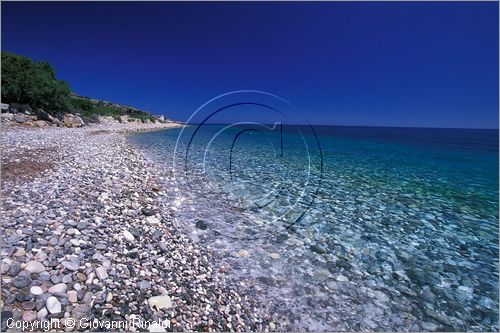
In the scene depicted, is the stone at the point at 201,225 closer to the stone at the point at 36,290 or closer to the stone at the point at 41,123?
the stone at the point at 36,290

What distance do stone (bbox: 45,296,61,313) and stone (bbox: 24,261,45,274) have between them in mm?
683

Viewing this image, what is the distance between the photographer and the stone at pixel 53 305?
10.6ft

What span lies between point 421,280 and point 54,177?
996 centimetres

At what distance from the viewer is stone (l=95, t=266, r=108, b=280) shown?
3.95 m

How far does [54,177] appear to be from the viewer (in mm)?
7766

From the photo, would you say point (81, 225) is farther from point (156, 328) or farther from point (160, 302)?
point (156, 328)

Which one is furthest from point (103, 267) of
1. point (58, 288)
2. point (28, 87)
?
point (28, 87)

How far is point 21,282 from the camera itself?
354 centimetres

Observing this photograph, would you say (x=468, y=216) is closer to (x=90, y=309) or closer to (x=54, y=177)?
(x=90, y=309)

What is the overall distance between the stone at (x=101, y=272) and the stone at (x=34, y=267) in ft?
2.41

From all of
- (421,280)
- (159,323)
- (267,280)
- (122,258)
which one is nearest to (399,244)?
(421,280)

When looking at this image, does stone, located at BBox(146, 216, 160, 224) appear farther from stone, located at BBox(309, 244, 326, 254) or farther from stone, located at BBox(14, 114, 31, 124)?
stone, located at BBox(14, 114, 31, 124)

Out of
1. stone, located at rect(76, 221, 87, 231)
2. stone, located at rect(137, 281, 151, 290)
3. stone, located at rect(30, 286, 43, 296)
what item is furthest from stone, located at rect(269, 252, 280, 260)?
stone, located at rect(30, 286, 43, 296)

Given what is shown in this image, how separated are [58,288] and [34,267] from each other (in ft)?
2.12
